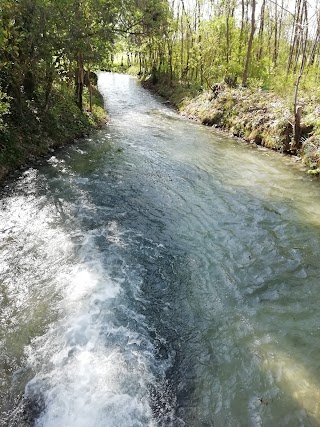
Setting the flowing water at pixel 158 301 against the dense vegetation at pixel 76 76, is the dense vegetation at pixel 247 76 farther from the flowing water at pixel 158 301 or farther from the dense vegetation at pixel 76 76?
the flowing water at pixel 158 301

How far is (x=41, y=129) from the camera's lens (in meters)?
14.6

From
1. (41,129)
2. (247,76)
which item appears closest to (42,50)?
(41,129)

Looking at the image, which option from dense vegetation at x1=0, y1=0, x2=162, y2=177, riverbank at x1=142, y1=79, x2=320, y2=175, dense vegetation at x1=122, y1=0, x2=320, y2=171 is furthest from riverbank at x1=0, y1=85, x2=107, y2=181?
riverbank at x1=142, y1=79, x2=320, y2=175

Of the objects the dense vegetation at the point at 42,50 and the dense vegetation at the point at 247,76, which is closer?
the dense vegetation at the point at 42,50

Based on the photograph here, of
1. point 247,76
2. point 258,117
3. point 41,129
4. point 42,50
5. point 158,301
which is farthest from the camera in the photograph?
point 247,76

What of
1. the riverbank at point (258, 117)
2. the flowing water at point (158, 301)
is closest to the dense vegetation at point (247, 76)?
the riverbank at point (258, 117)

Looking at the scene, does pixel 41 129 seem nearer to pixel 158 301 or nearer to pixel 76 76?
pixel 76 76

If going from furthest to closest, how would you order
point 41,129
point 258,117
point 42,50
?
point 258,117, point 41,129, point 42,50

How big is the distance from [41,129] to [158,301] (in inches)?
438

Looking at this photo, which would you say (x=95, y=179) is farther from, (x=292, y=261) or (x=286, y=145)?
(x=286, y=145)

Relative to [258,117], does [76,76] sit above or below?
above

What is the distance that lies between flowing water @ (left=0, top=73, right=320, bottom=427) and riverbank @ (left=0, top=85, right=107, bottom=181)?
3.00ft

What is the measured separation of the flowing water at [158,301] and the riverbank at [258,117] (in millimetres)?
3157

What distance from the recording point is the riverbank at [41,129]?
12.2m
